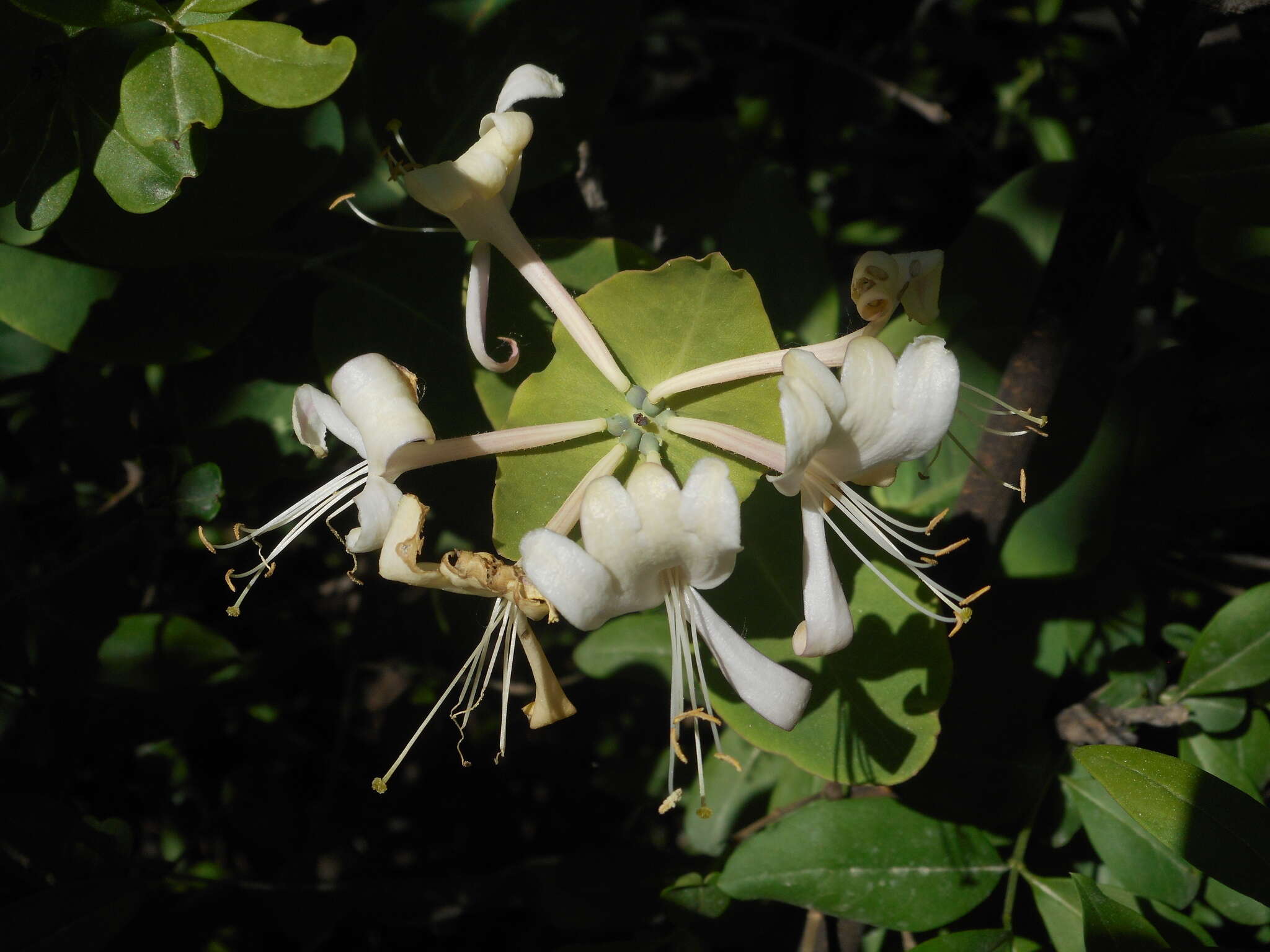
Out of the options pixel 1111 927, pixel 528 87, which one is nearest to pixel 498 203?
pixel 528 87

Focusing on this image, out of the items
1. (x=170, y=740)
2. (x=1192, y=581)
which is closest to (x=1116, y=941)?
(x=1192, y=581)

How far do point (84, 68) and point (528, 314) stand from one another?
41cm

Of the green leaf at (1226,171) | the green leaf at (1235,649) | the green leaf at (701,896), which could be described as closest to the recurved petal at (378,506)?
the green leaf at (701,896)

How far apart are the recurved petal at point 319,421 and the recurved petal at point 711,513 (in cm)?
27

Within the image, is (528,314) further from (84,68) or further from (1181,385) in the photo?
(1181,385)

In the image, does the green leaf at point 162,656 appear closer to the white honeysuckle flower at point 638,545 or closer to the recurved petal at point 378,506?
the recurved petal at point 378,506

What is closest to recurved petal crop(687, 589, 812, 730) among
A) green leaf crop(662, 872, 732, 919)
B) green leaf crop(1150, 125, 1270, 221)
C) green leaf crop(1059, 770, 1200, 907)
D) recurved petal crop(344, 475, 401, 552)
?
recurved petal crop(344, 475, 401, 552)

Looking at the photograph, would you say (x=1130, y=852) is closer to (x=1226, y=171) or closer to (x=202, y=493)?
(x=1226, y=171)

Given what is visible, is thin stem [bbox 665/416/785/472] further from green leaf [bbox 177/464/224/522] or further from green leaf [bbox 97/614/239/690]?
green leaf [bbox 97/614/239/690]

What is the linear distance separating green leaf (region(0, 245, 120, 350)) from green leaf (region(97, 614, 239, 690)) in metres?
0.35

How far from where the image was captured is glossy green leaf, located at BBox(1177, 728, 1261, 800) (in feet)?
3.27

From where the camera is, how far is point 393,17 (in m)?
0.93

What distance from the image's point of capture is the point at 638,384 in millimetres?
809

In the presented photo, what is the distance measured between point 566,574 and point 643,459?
0.17 metres
